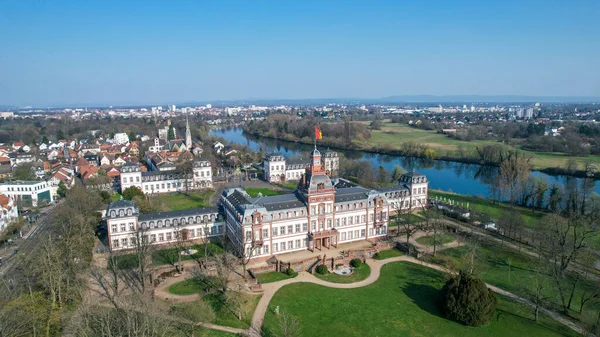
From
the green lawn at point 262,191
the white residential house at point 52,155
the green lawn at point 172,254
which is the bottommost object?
the green lawn at point 172,254

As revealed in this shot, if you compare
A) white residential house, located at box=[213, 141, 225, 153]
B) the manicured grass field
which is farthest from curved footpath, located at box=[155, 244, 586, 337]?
white residential house, located at box=[213, 141, 225, 153]

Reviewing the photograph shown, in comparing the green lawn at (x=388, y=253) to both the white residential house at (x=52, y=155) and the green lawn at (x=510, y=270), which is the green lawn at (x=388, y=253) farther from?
the white residential house at (x=52, y=155)

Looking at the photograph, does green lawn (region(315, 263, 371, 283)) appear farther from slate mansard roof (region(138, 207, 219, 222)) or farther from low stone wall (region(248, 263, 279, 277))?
slate mansard roof (region(138, 207, 219, 222))

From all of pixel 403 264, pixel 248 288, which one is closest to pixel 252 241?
pixel 248 288

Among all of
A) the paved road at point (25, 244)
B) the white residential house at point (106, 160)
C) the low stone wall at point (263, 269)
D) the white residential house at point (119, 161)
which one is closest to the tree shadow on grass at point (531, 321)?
the low stone wall at point (263, 269)

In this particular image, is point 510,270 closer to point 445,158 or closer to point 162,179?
point 162,179

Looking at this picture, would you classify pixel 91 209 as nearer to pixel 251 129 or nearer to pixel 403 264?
pixel 403 264
